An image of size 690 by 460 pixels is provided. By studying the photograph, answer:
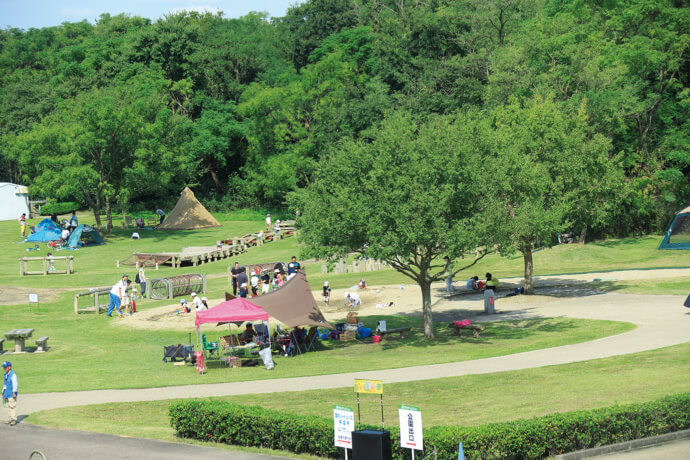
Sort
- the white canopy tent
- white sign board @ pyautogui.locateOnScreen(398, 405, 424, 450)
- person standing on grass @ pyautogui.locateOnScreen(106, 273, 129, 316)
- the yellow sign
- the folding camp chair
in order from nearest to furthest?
white sign board @ pyautogui.locateOnScreen(398, 405, 424, 450) → the yellow sign → the folding camp chair → person standing on grass @ pyautogui.locateOnScreen(106, 273, 129, 316) → the white canopy tent

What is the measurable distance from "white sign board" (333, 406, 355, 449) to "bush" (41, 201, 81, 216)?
76.0 m

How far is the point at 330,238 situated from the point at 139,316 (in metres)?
13.3

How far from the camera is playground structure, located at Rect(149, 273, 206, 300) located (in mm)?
42562

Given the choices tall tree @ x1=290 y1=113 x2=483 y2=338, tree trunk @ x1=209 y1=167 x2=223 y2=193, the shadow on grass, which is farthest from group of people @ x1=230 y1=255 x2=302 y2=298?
tree trunk @ x1=209 y1=167 x2=223 y2=193

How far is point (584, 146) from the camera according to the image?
134 feet

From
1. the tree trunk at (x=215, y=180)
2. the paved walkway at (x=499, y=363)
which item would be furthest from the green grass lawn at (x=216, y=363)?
the tree trunk at (x=215, y=180)

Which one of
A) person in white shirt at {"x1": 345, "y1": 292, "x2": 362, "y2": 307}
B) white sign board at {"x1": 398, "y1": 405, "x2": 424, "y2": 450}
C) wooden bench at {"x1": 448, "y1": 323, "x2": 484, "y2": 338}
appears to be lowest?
wooden bench at {"x1": 448, "y1": 323, "x2": 484, "y2": 338}

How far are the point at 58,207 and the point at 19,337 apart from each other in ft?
204

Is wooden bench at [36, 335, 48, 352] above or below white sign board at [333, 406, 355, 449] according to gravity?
below

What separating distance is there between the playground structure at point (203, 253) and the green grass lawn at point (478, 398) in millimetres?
34333

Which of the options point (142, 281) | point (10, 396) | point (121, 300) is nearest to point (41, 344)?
point (121, 300)

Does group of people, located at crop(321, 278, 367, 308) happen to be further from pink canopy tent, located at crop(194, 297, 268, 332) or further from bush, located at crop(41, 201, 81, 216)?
bush, located at crop(41, 201, 81, 216)

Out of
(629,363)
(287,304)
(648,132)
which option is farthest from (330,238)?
(648,132)

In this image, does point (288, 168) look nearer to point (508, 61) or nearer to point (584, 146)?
point (508, 61)
